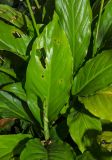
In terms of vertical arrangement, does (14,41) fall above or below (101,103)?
above

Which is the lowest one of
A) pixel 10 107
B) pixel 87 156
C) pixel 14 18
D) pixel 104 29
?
pixel 87 156

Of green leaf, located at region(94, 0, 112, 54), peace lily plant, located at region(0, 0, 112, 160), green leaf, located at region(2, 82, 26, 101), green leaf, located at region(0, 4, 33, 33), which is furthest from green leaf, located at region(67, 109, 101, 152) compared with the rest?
green leaf, located at region(0, 4, 33, 33)

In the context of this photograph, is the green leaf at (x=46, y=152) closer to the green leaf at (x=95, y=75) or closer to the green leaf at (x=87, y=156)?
the green leaf at (x=87, y=156)

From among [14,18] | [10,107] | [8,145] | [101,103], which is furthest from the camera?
[14,18]

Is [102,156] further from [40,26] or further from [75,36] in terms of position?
[40,26]

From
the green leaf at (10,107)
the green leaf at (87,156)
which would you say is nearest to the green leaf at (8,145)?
the green leaf at (10,107)

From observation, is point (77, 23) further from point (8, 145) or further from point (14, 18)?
point (8, 145)

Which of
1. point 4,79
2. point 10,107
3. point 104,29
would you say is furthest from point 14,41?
point 104,29
